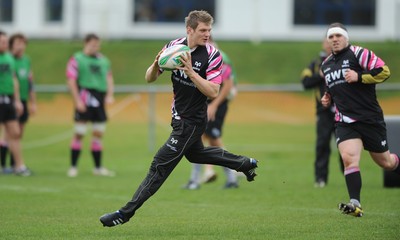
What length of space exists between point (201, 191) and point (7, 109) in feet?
13.9

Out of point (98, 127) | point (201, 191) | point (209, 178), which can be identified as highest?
point (98, 127)

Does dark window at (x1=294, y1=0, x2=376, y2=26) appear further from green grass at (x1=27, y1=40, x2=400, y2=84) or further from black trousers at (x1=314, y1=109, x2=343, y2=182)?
black trousers at (x1=314, y1=109, x2=343, y2=182)

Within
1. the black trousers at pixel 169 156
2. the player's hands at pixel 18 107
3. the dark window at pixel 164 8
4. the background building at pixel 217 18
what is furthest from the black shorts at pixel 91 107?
the dark window at pixel 164 8

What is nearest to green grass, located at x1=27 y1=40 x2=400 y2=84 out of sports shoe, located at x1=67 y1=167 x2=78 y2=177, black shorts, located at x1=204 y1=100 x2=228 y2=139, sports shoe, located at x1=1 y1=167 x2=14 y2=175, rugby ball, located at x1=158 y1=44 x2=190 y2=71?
sports shoe, located at x1=1 y1=167 x2=14 y2=175

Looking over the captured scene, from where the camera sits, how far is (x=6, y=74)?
14.3m

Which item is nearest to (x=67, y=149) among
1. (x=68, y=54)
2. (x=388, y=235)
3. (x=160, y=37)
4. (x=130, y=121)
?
(x=130, y=121)

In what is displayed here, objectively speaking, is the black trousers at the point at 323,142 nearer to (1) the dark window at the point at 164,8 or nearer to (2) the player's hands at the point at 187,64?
(2) the player's hands at the point at 187,64

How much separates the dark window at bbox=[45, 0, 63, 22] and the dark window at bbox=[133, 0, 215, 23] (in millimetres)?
3494

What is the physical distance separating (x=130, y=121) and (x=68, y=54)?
13.6 m

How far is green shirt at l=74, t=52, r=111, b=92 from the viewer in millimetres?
14414

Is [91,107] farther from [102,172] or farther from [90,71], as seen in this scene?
[102,172]

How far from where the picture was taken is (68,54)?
111ft

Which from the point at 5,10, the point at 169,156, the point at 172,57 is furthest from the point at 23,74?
the point at 5,10

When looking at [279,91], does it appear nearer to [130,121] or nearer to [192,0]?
[130,121]
